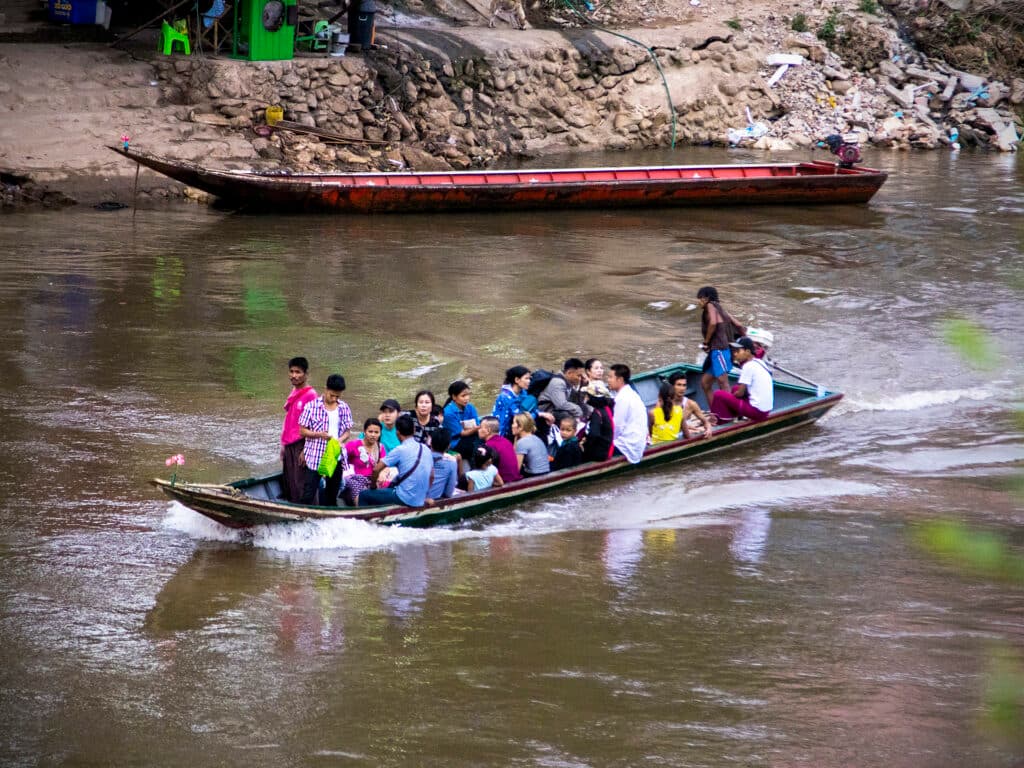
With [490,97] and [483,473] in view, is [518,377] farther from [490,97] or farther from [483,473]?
[490,97]

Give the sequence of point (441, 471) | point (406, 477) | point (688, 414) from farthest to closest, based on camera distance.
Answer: point (688, 414), point (441, 471), point (406, 477)

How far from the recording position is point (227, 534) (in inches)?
376

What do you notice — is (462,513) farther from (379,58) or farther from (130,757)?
(379,58)

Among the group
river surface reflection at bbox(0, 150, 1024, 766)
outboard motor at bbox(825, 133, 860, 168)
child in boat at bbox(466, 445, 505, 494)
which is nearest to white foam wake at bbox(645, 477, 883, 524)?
river surface reflection at bbox(0, 150, 1024, 766)

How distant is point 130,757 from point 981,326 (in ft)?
43.0

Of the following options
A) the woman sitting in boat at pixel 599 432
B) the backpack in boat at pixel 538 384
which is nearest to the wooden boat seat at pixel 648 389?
the backpack in boat at pixel 538 384

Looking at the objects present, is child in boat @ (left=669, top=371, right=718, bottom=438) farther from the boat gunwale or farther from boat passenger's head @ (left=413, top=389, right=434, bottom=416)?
the boat gunwale

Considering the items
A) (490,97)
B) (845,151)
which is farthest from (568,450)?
(490,97)

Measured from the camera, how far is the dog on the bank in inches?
1145

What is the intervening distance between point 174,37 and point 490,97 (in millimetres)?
6771

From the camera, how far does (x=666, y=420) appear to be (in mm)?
11539

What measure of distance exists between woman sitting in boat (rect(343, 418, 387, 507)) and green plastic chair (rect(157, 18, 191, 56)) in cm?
1556

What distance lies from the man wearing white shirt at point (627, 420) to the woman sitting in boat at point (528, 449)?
0.74 metres

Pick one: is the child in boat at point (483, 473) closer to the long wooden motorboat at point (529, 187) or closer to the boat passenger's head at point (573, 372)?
the boat passenger's head at point (573, 372)
